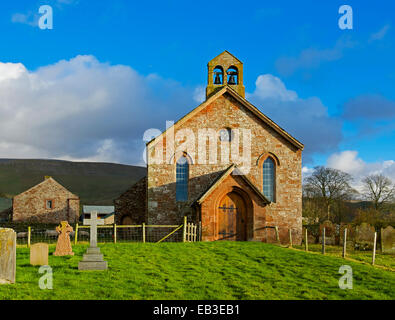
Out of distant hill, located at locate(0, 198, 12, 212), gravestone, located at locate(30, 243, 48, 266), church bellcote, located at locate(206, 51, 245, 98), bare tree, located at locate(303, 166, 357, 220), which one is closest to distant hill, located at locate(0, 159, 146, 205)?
distant hill, located at locate(0, 198, 12, 212)

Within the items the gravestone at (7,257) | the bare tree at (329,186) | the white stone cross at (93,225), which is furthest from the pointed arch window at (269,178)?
the bare tree at (329,186)

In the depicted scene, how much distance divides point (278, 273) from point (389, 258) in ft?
34.3

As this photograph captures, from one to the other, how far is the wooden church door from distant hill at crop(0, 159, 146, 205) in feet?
252

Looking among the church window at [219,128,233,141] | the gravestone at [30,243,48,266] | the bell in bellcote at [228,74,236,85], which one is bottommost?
the gravestone at [30,243,48,266]

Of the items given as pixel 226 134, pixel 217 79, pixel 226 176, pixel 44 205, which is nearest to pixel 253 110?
pixel 226 134

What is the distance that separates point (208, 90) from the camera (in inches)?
1106

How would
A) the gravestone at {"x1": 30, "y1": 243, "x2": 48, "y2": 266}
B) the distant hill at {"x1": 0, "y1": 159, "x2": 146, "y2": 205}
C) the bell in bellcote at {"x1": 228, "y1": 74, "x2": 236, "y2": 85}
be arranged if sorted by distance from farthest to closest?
the distant hill at {"x1": 0, "y1": 159, "x2": 146, "y2": 205} < the bell in bellcote at {"x1": 228, "y1": 74, "x2": 236, "y2": 85} < the gravestone at {"x1": 30, "y1": 243, "x2": 48, "y2": 266}

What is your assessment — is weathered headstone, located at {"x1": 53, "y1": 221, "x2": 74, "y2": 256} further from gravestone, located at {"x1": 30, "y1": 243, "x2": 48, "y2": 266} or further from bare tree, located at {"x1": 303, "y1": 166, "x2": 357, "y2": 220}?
bare tree, located at {"x1": 303, "y1": 166, "x2": 357, "y2": 220}

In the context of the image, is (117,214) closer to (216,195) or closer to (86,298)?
(216,195)

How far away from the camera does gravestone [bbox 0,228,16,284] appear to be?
11.1 meters

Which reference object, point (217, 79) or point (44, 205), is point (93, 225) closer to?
point (217, 79)

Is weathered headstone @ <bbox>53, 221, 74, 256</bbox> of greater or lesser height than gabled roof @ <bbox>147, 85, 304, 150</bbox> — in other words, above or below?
below

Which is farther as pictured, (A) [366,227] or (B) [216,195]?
(A) [366,227]
